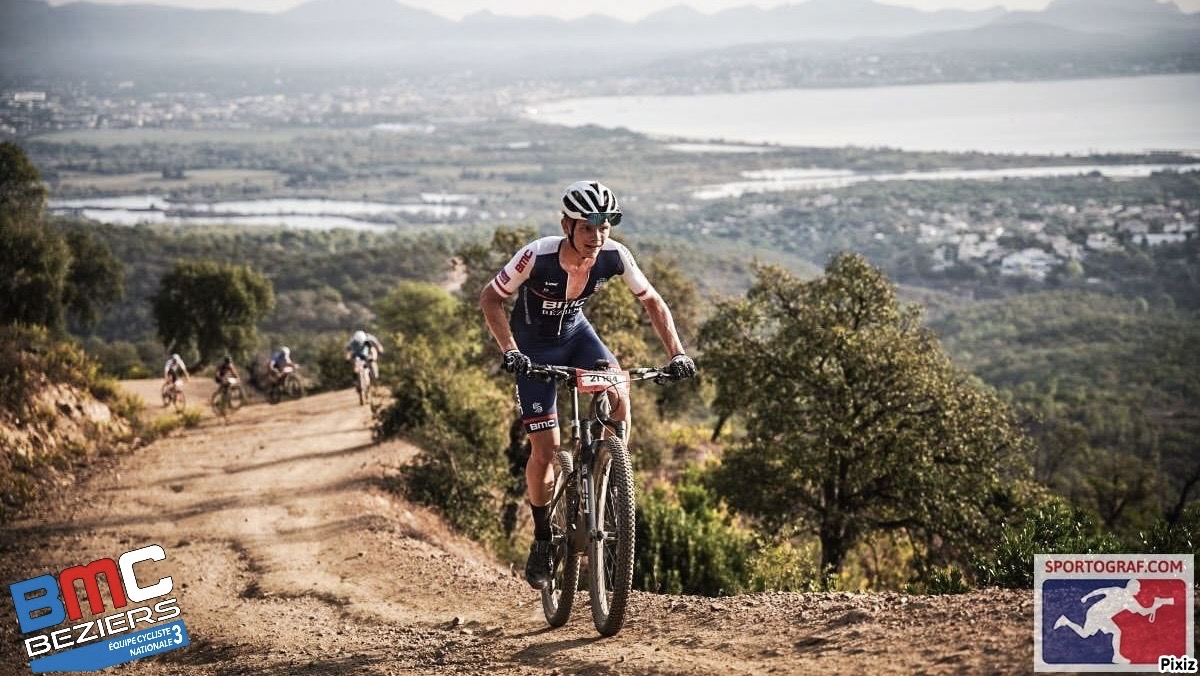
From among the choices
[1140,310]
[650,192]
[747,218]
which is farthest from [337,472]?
[650,192]

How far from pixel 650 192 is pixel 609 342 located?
176249 mm

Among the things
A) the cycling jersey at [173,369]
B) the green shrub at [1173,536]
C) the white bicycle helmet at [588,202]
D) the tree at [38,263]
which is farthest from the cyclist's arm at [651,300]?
the tree at [38,263]

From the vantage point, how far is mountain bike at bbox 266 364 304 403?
96.5 feet

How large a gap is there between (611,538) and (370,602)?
13.5 feet

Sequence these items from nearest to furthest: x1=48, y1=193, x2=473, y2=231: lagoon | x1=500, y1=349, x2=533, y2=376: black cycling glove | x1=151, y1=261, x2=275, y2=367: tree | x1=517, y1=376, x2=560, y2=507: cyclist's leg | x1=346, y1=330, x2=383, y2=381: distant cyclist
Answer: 1. x1=500, y1=349, x2=533, y2=376: black cycling glove
2. x1=517, y1=376, x2=560, y2=507: cyclist's leg
3. x1=346, y1=330, x2=383, y2=381: distant cyclist
4. x1=151, y1=261, x2=275, y2=367: tree
5. x1=48, y1=193, x2=473, y2=231: lagoon

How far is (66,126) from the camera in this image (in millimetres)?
140500

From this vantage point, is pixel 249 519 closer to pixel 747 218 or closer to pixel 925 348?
pixel 925 348

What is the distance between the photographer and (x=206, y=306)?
161 ft

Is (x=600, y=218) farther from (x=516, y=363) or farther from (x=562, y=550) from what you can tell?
(x=562, y=550)

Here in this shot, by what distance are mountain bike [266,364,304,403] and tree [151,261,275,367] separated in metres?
20.7

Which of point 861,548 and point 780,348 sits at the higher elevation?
point 780,348

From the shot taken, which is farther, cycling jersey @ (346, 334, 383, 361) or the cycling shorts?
cycling jersey @ (346, 334, 383, 361)

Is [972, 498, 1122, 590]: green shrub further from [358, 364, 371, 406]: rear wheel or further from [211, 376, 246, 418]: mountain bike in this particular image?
[211, 376, 246, 418]: mountain bike

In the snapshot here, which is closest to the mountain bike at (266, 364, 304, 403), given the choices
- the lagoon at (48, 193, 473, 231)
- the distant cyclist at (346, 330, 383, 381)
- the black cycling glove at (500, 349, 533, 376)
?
the distant cyclist at (346, 330, 383, 381)
